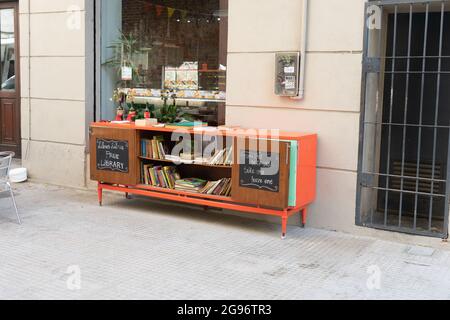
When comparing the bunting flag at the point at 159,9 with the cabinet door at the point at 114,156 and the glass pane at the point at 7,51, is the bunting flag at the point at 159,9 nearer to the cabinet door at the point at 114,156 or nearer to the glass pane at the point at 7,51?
the cabinet door at the point at 114,156

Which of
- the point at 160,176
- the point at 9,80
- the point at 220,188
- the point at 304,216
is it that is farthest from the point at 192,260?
the point at 9,80

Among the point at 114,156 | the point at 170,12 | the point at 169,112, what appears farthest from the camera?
the point at 170,12

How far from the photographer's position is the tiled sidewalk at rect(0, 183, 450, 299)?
A: 436 centimetres

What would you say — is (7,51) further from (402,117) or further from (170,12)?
(402,117)

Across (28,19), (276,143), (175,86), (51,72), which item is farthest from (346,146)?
(28,19)

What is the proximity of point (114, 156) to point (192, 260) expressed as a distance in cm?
220

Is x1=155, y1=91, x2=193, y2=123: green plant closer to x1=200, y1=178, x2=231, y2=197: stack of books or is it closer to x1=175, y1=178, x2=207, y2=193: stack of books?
x1=175, y1=178, x2=207, y2=193: stack of books

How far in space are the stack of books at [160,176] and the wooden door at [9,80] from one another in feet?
11.9

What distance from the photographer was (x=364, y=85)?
5785 millimetres

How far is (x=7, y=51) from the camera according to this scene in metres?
9.58

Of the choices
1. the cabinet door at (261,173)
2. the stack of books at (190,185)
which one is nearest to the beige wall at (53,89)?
the stack of books at (190,185)

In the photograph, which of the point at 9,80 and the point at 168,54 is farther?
the point at 9,80

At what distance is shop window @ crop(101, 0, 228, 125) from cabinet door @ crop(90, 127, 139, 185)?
1.00 meters

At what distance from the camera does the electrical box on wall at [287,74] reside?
6.05 meters
